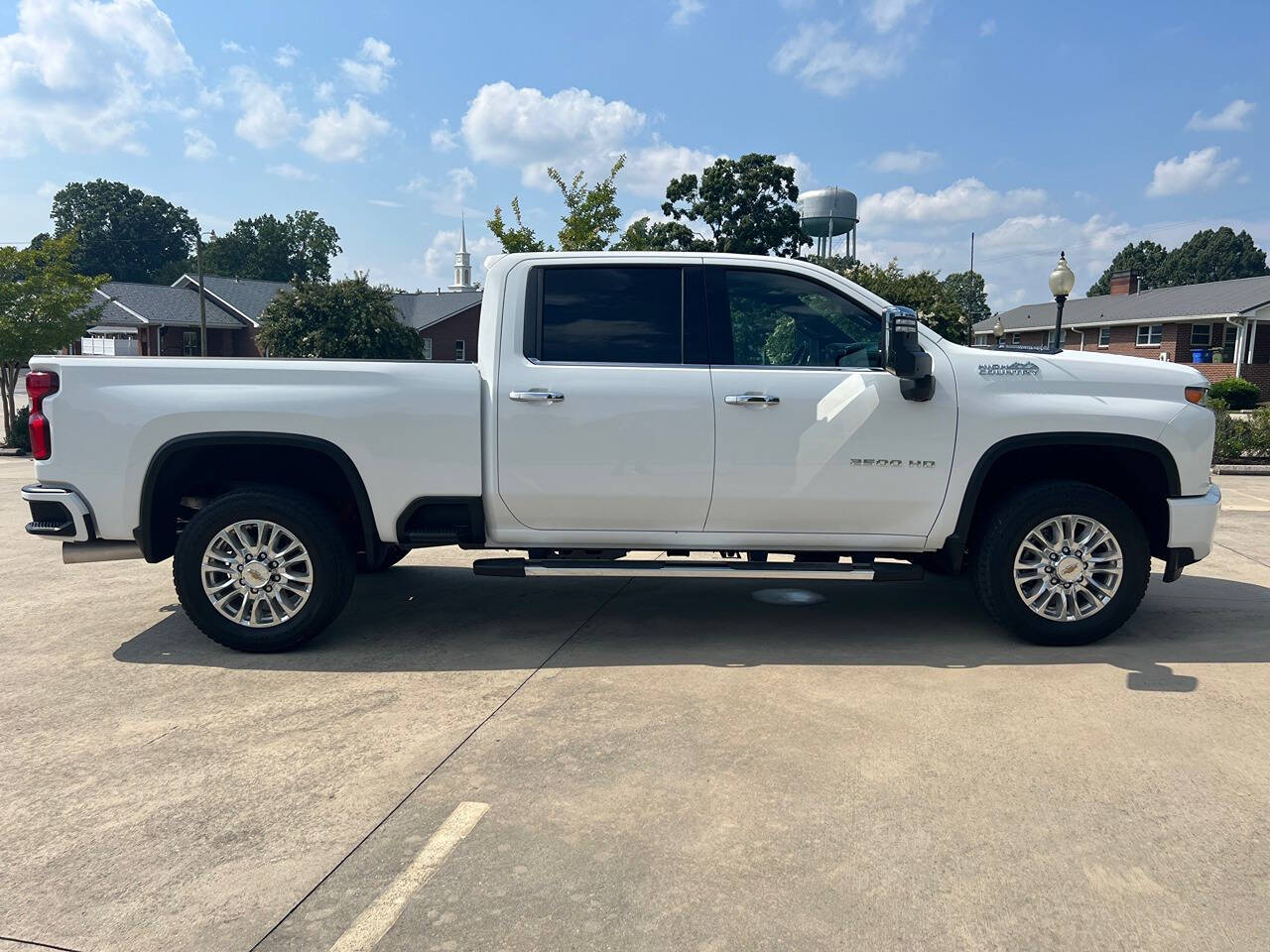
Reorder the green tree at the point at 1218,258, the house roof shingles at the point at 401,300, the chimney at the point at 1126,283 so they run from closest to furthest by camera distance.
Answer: the chimney at the point at 1126,283 < the house roof shingles at the point at 401,300 < the green tree at the point at 1218,258

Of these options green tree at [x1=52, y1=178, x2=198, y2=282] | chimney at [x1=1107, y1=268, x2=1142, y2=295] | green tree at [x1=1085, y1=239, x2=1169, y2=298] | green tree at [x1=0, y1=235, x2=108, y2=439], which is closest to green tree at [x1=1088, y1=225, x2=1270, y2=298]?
green tree at [x1=1085, y1=239, x2=1169, y2=298]

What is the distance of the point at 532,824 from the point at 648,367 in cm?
253

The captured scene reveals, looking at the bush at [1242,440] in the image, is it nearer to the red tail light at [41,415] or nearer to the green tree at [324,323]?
the red tail light at [41,415]

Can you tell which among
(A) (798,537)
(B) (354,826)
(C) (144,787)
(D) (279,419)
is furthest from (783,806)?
(D) (279,419)

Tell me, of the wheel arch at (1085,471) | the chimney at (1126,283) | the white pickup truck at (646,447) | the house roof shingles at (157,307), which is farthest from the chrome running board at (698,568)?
the chimney at (1126,283)

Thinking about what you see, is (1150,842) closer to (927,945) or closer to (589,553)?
(927,945)

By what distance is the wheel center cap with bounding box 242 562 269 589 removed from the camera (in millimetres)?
4887

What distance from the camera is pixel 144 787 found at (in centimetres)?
343

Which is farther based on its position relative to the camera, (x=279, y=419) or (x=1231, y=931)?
(x=279, y=419)

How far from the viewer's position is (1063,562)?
16.2ft

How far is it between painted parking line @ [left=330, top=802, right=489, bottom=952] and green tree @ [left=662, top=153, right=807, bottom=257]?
43.9 metres

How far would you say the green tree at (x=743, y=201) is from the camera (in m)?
45.5

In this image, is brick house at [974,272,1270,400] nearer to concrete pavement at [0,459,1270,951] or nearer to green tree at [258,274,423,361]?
green tree at [258,274,423,361]

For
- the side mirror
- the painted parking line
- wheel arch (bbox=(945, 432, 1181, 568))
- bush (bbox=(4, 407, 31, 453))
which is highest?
the side mirror
